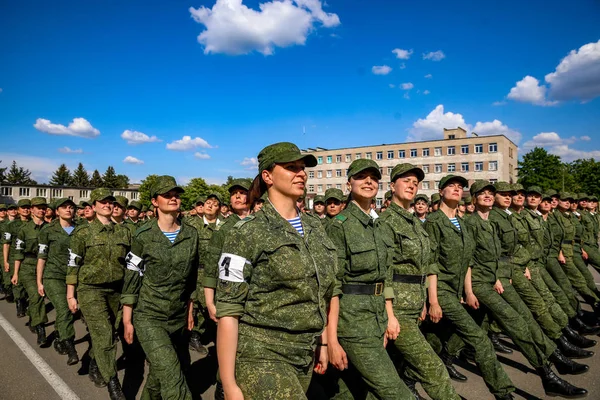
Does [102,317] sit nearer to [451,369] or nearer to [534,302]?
[451,369]

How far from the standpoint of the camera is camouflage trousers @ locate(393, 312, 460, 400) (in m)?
3.38

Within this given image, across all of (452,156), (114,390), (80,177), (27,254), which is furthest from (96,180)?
(114,390)

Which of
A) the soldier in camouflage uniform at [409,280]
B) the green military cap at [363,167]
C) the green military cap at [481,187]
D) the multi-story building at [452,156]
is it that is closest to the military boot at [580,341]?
the green military cap at [481,187]

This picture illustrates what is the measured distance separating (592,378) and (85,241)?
21.8ft

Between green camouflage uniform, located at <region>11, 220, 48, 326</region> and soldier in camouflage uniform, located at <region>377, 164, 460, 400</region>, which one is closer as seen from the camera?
soldier in camouflage uniform, located at <region>377, 164, 460, 400</region>

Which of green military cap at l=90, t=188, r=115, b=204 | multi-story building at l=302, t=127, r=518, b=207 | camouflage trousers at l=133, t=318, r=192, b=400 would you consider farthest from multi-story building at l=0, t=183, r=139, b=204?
camouflage trousers at l=133, t=318, r=192, b=400

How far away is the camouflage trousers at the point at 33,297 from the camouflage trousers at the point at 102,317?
2887 millimetres

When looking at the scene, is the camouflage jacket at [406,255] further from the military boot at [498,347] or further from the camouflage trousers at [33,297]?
the camouflage trousers at [33,297]

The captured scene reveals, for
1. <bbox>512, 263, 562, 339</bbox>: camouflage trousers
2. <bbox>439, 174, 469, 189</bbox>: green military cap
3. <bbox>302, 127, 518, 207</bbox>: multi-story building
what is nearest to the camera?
<bbox>439, 174, 469, 189</bbox>: green military cap

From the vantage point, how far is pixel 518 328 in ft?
15.9

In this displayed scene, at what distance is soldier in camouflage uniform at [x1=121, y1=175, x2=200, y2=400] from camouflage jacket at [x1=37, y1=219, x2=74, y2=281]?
123 inches

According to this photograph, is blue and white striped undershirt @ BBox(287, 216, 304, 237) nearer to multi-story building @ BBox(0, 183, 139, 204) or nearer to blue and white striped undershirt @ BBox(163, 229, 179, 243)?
blue and white striped undershirt @ BBox(163, 229, 179, 243)

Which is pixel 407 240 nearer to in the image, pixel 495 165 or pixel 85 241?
pixel 85 241

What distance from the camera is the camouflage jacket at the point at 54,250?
6.42m
